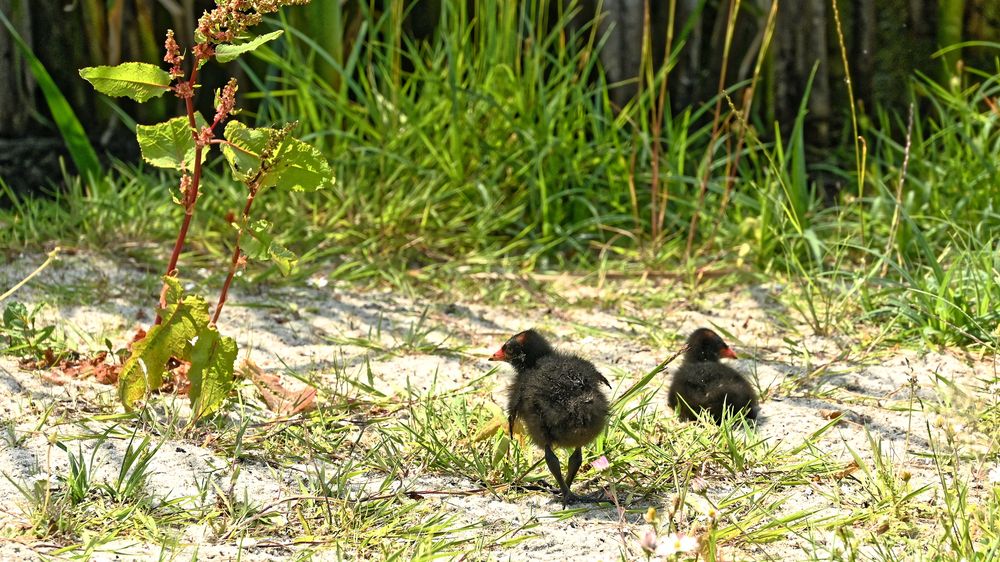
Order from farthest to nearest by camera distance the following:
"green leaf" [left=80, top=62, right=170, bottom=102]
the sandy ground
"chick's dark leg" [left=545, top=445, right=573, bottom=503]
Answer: "green leaf" [left=80, top=62, right=170, bottom=102]
"chick's dark leg" [left=545, top=445, right=573, bottom=503]
the sandy ground

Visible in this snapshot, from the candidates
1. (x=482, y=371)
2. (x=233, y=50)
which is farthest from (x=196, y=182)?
(x=482, y=371)

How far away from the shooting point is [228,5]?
10.2 feet

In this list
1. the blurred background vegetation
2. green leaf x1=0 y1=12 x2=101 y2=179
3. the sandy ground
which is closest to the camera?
the sandy ground

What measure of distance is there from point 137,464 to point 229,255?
236 cm

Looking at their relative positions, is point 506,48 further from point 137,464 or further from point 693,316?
point 137,464

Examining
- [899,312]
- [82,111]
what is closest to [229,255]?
[82,111]

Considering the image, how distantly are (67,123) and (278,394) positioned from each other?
281 cm

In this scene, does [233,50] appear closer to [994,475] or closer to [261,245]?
[261,245]

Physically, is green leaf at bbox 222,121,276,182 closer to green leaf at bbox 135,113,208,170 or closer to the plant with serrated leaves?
the plant with serrated leaves

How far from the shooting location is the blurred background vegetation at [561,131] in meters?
5.23

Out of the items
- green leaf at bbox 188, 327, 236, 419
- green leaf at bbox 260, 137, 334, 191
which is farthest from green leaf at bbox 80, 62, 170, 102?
green leaf at bbox 188, 327, 236, 419

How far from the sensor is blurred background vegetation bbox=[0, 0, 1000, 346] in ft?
17.1

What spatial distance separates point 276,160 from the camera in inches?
128

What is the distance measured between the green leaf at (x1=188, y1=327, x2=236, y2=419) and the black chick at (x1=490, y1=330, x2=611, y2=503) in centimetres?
80
